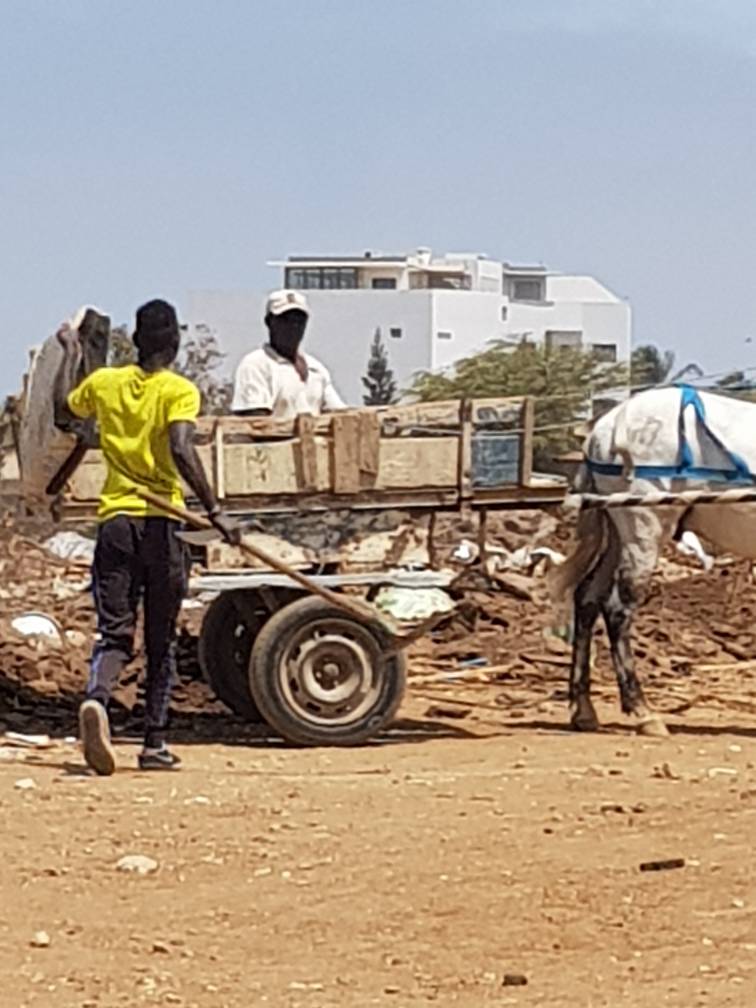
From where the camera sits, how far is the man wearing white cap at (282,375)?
A: 12070mm

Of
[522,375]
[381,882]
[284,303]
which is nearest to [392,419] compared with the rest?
[284,303]

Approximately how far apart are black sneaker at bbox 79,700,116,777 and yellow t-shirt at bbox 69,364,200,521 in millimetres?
945

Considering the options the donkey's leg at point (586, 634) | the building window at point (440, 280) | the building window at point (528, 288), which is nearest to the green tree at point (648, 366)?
the donkey's leg at point (586, 634)

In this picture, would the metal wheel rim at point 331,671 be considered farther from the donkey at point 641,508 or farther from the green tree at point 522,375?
the green tree at point 522,375

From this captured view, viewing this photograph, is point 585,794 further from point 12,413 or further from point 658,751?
point 12,413

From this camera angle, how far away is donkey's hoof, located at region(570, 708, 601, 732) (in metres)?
12.3

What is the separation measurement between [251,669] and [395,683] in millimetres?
752

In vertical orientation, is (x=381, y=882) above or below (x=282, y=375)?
below

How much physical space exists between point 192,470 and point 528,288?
84.9 meters

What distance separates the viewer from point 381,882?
7.59 meters

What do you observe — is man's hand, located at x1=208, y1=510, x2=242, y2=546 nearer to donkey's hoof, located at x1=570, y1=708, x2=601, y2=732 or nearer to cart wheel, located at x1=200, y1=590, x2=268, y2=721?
cart wheel, located at x1=200, y1=590, x2=268, y2=721

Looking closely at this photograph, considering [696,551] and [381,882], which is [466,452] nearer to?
[381,882]

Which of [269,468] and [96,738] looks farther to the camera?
[269,468]

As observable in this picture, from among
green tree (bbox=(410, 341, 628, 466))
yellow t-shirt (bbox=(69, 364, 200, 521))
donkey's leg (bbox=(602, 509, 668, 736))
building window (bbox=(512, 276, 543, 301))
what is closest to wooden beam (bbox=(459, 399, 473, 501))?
donkey's leg (bbox=(602, 509, 668, 736))
